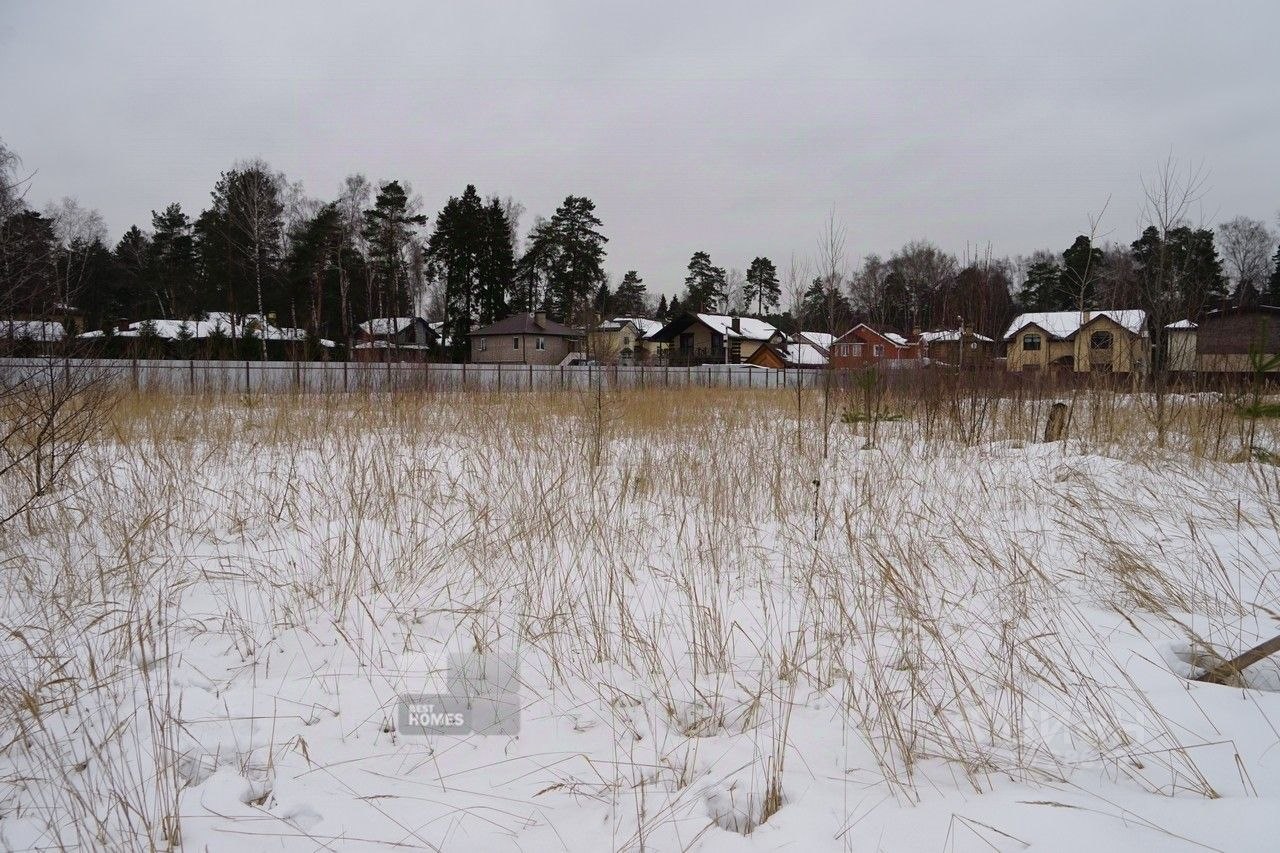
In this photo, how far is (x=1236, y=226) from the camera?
3741cm

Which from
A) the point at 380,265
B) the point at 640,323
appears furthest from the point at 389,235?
the point at 640,323

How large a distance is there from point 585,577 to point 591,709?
93 cm

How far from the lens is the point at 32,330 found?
420 cm

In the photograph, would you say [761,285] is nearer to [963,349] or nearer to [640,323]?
[640,323]

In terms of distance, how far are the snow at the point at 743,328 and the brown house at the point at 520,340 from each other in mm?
10847

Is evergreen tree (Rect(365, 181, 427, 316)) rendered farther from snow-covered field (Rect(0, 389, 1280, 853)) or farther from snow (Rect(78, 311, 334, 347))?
snow-covered field (Rect(0, 389, 1280, 853))

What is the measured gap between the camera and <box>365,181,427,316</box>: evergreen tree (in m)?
34.0

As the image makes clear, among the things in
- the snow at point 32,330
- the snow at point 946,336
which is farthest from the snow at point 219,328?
the snow at point 946,336

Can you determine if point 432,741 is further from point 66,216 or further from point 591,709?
point 66,216

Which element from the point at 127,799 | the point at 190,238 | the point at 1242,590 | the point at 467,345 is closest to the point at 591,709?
the point at 127,799

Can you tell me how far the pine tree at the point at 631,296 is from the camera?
2611 inches

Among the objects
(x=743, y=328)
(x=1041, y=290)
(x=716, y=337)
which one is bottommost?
(x=716, y=337)

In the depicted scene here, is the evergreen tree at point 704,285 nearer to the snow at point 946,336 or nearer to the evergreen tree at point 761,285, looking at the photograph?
the evergreen tree at point 761,285

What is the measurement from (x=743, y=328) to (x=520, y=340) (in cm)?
1763
